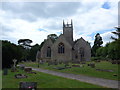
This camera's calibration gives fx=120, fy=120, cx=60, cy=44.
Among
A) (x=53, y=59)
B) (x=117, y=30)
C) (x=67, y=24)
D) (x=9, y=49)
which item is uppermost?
(x=67, y=24)

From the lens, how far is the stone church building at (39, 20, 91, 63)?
41.9m

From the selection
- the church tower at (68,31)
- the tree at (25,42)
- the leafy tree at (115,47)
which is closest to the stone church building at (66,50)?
the church tower at (68,31)

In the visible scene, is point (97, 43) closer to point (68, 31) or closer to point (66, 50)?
point (68, 31)

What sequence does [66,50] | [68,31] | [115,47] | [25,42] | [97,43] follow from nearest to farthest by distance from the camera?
[115,47] → [66,50] → [68,31] → [97,43] → [25,42]

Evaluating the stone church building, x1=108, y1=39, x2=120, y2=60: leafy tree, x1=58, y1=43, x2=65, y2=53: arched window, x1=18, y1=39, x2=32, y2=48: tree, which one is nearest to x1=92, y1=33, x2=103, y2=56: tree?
the stone church building

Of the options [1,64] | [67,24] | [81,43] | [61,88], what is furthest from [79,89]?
[67,24]

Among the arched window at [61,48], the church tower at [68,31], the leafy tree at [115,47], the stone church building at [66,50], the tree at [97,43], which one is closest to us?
the leafy tree at [115,47]

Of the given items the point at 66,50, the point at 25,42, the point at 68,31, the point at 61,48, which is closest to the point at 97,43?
the point at 68,31

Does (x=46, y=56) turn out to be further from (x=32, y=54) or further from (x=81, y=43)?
(x=32, y=54)

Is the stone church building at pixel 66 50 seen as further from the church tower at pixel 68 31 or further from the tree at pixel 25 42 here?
the tree at pixel 25 42

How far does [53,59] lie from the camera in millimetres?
42281

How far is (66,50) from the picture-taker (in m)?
42.0

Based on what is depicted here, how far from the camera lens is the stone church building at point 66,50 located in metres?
41.9

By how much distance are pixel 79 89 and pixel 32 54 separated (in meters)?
62.4
